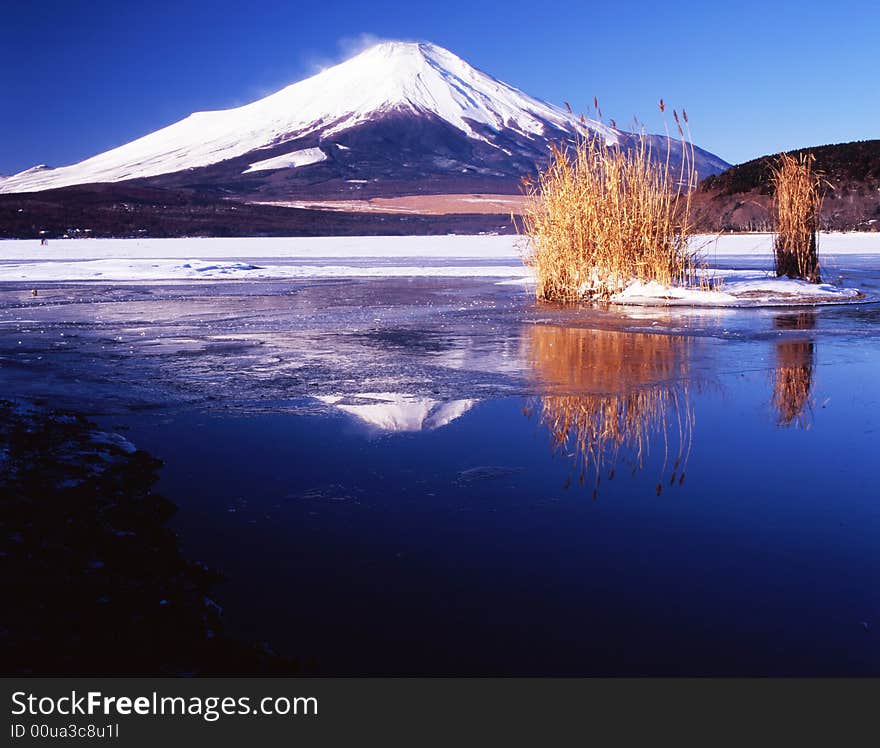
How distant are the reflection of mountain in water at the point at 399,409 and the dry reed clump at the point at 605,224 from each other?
5.31 metres

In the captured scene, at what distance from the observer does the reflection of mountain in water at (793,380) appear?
141 inches

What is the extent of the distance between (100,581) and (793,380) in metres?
3.37

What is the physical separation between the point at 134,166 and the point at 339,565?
101992 millimetres

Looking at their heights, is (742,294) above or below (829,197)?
below

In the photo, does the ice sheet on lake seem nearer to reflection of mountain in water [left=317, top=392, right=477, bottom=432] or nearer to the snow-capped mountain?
reflection of mountain in water [left=317, top=392, right=477, bottom=432]

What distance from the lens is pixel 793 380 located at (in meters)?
4.37

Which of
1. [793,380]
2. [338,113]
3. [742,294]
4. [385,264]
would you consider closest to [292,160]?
[338,113]

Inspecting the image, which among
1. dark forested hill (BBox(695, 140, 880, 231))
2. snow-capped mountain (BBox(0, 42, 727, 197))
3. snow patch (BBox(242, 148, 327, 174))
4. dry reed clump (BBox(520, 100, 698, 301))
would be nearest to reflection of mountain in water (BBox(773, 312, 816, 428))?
dry reed clump (BBox(520, 100, 698, 301))

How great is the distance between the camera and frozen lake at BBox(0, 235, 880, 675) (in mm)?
1754

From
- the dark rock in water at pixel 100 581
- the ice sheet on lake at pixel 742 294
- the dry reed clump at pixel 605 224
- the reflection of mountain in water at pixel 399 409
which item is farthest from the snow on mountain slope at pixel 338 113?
the dark rock in water at pixel 100 581

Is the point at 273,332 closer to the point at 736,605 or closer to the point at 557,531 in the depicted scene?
the point at 557,531

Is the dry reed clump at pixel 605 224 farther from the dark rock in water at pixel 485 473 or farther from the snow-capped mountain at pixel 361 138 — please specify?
the snow-capped mountain at pixel 361 138

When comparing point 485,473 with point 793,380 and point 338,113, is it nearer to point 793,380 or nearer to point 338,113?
point 793,380

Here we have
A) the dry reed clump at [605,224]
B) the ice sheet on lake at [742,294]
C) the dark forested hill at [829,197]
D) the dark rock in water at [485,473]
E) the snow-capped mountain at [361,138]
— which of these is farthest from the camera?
the snow-capped mountain at [361,138]
